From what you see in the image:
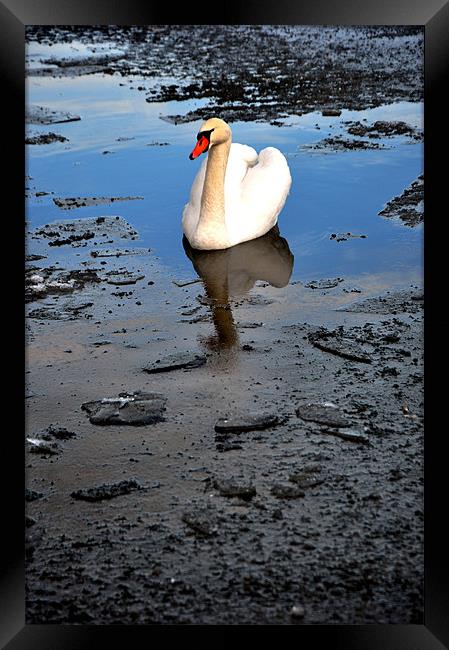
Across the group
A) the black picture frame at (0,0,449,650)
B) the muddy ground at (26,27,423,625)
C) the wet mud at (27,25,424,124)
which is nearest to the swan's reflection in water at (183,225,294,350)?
the muddy ground at (26,27,423,625)

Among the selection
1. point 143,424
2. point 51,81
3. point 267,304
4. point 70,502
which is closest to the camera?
point 70,502

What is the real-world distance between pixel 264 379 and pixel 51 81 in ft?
29.8

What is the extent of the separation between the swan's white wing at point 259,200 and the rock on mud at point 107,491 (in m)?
3.99

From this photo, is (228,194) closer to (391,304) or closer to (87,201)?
(87,201)

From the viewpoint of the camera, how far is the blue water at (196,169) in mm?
8148

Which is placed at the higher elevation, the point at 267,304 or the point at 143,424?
the point at 267,304

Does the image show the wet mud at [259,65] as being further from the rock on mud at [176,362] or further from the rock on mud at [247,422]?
the rock on mud at [247,422]

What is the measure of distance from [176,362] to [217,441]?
1096 millimetres

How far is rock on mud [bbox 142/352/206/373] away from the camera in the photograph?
19.8 feet

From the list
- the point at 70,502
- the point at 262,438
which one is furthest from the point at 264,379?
the point at 70,502

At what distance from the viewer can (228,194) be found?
8609mm

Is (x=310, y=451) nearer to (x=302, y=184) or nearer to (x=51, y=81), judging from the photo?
(x=302, y=184)

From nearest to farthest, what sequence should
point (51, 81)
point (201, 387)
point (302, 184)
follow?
point (201, 387)
point (302, 184)
point (51, 81)
